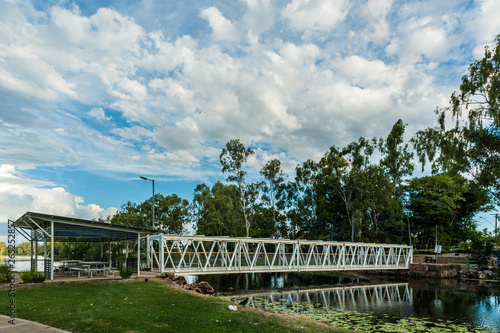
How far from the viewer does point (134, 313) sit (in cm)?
997

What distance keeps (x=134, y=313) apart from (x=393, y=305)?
15.5m

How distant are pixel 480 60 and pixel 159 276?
2879cm

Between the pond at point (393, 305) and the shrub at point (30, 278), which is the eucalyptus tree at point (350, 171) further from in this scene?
the shrub at point (30, 278)

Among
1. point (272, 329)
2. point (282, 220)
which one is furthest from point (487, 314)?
point (282, 220)

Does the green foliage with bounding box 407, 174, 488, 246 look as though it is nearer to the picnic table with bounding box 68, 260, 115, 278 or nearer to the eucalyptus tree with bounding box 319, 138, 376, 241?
the eucalyptus tree with bounding box 319, 138, 376, 241

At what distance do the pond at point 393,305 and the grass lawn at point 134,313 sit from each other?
4866mm

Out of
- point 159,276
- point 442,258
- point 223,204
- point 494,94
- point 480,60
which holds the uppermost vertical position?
point 480,60

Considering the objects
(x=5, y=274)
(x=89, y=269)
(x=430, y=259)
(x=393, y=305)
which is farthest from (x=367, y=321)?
(x=430, y=259)

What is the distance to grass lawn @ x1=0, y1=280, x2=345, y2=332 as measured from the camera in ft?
28.6

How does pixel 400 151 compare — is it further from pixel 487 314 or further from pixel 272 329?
pixel 272 329

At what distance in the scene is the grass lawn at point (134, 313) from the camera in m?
8.72

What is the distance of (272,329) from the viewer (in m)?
9.24

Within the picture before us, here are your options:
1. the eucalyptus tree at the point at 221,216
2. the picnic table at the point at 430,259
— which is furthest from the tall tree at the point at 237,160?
the picnic table at the point at 430,259

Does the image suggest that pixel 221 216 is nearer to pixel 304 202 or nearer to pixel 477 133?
pixel 304 202
